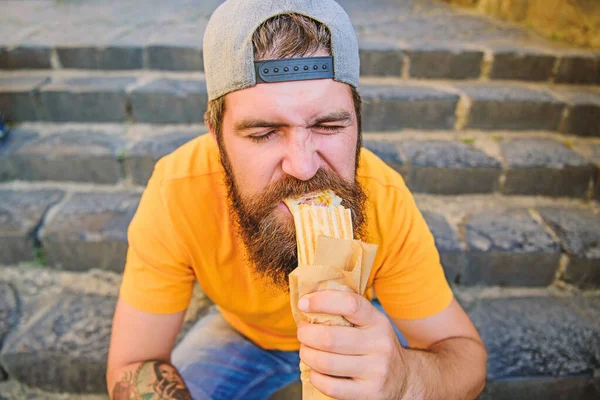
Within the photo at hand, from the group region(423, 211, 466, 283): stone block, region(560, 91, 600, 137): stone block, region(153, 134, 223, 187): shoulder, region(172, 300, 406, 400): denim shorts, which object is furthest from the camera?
region(560, 91, 600, 137): stone block

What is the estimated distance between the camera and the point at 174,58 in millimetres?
3242

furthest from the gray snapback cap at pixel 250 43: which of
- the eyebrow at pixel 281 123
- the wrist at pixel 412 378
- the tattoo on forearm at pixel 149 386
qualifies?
the tattoo on forearm at pixel 149 386

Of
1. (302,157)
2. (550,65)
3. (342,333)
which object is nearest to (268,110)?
(302,157)

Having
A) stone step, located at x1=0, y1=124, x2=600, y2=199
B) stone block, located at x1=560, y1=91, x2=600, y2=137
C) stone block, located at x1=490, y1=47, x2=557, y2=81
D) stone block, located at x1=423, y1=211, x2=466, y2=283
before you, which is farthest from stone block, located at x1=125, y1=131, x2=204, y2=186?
stone block, located at x1=560, y1=91, x2=600, y2=137

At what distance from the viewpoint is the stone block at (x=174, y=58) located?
3.20m

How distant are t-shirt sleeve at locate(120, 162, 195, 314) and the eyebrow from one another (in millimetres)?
475

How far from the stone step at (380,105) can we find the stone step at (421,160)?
0.13m

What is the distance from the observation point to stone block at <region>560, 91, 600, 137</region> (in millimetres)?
2900

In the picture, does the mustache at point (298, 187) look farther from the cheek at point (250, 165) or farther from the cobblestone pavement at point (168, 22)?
the cobblestone pavement at point (168, 22)

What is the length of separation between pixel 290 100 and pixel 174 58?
2395mm

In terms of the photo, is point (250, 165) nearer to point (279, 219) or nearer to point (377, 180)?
point (279, 219)

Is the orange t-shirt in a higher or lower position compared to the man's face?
lower

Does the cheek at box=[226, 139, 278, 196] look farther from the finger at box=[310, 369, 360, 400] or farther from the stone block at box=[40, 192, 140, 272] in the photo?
the stone block at box=[40, 192, 140, 272]

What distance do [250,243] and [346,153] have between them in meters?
0.46
